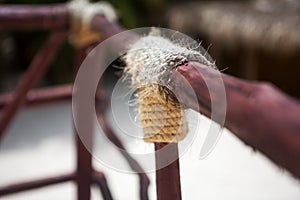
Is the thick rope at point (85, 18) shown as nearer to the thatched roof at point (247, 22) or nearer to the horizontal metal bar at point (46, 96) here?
the horizontal metal bar at point (46, 96)

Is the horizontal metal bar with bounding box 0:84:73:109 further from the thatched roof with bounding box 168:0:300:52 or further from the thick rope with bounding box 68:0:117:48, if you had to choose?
the thatched roof with bounding box 168:0:300:52

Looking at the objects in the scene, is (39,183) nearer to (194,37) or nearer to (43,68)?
(43,68)

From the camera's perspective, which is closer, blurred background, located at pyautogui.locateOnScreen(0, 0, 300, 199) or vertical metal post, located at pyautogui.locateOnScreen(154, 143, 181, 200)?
vertical metal post, located at pyautogui.locateOnScreen(154, 143, 181, 200)

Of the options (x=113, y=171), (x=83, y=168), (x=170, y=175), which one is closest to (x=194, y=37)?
(x=113, y=171)

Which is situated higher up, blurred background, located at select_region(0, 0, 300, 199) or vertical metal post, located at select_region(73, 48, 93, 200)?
vertical metal post, located at select_region(73, 48, 93, 200)

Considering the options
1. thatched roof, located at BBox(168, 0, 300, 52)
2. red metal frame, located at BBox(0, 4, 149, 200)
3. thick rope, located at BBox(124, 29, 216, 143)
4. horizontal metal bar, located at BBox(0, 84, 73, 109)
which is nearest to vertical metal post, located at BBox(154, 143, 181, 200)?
thick rope, located at BBox(124, 29, 216, 143)

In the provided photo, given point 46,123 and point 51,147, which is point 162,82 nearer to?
point 51,147

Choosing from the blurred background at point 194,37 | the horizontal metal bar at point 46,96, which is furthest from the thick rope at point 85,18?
the blurred background at point 194,37
